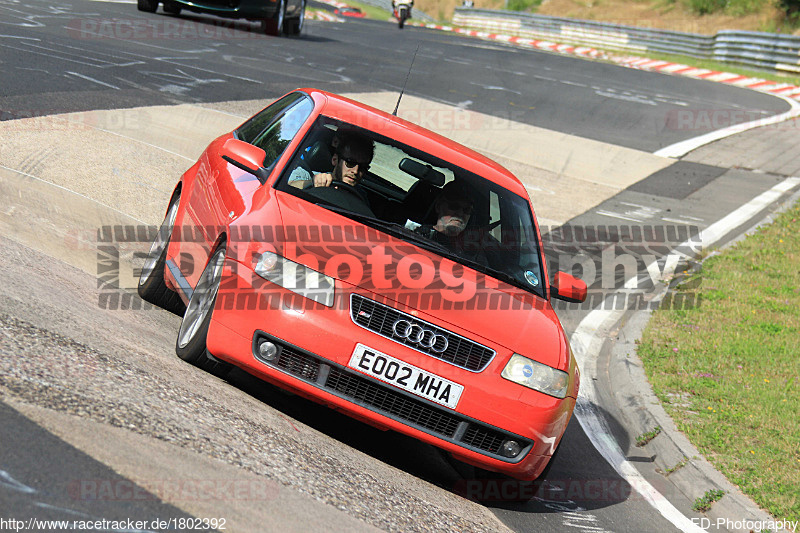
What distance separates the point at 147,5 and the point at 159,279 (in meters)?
19.6

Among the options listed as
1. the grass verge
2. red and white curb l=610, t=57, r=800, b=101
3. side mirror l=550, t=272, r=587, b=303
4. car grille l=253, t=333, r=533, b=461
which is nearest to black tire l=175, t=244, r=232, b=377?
car grille l=253, t=333, r=533, b=461

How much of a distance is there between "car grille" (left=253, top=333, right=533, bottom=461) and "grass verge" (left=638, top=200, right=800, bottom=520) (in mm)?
2193

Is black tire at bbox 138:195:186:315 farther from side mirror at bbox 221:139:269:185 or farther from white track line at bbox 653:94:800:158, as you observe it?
white track line at bbox 653:94:800:158

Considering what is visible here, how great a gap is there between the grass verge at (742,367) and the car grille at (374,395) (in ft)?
7.20

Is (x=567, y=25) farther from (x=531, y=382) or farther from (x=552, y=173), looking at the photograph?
(x=531, y=382)

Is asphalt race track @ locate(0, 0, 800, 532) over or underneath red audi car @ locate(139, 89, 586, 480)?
underneath

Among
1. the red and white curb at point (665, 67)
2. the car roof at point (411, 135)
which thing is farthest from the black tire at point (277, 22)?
the car roof at point (411, 135)

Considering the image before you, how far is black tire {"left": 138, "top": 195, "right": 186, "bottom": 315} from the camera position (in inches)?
261

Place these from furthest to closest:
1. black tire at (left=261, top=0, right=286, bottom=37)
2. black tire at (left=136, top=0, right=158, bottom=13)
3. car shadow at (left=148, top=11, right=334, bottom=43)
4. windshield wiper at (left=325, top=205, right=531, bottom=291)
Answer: black tire at (left=261, top=0, right=286, bottom=37)
black tire at (left=136, top=0, right=158, bottom=13)
car shadow at (left=148, top=11, right=334, bottom=43)
windshield wiper at (left=325, top=205, right=531, bottom=291)

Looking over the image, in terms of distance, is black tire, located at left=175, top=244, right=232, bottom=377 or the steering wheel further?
the steering wheel

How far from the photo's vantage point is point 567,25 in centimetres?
4100

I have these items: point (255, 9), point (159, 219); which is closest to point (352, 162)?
point (159, 219)

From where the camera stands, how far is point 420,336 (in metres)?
4.87

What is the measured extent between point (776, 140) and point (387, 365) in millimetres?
16689
